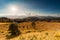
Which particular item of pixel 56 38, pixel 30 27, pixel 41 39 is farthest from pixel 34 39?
pixel 30 27

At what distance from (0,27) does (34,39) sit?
154 feet

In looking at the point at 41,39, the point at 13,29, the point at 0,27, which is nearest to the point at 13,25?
the point at 13,29

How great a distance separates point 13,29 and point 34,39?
27.7 meters

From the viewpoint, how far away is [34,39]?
15414 millimetres

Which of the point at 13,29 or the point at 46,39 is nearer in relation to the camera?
the point at 46,39

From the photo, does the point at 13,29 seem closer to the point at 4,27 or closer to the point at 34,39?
the point at 4,27

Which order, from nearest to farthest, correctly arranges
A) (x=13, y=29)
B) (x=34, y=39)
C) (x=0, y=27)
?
(x=34, y=39) → (x=13, y=29) → (x=0, y=27)

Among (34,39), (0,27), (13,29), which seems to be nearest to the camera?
(34,39)

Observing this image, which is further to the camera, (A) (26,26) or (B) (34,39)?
(A) (26,26)

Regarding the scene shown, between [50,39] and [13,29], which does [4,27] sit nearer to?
[13,29]

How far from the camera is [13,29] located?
4259 centimetres

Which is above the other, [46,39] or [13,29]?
[46,39]

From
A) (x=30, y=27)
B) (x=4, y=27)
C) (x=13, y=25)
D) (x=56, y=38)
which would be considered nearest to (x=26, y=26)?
(x=30, y=27)

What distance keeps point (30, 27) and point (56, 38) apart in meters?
46.0
